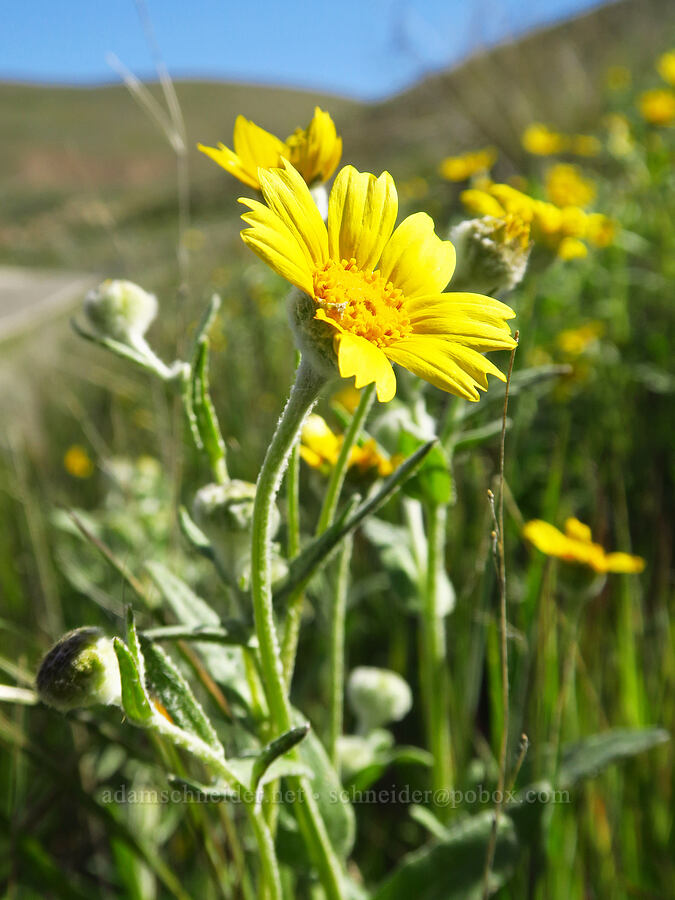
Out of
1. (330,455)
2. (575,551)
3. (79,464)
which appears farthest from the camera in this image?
(79,464)

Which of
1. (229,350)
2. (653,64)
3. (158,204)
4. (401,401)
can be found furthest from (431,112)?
(401,401)

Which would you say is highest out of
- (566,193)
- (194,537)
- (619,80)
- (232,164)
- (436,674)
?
(619,80)

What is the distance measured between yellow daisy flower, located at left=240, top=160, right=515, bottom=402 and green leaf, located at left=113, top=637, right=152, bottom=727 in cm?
38

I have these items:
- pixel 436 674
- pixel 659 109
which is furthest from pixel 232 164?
pixel 659 109

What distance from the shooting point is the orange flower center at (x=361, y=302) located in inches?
35.4

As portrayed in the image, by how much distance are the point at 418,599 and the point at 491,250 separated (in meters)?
0.74

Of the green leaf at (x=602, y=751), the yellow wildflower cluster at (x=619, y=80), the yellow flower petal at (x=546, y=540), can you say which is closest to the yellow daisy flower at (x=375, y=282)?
the yellow flower petal at (x=546, y=540)

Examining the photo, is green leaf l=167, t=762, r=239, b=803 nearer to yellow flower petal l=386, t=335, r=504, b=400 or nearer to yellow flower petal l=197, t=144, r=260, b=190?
yellow flower petal l=386, t=335, r=504, b=400

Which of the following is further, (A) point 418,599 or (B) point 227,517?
(A) point 418,599

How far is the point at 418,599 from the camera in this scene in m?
1.65

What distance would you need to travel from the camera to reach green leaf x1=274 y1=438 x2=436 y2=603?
38.0 inches

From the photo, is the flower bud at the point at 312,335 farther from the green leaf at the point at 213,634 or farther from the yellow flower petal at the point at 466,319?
the green leaf at the point at 213,634

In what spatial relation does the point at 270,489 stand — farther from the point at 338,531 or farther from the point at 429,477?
the point at 429,477

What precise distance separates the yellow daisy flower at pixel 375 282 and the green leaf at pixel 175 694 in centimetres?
46
